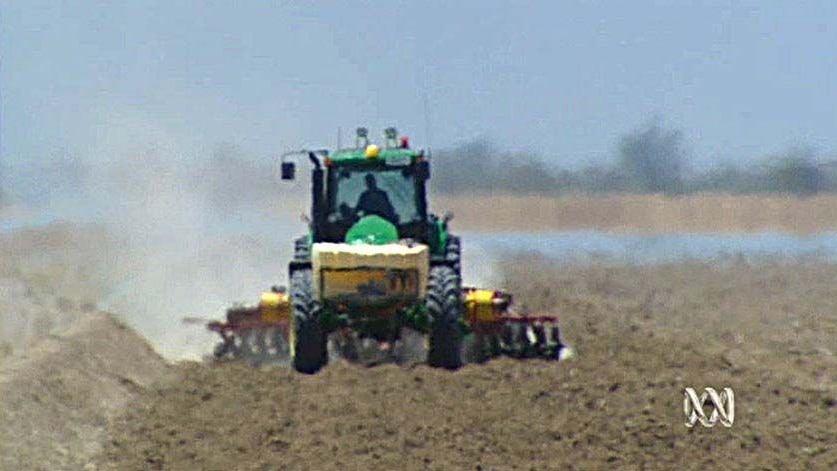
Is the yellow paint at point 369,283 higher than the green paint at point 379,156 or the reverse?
the reverse

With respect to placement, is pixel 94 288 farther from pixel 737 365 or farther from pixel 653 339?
pixel 737 365

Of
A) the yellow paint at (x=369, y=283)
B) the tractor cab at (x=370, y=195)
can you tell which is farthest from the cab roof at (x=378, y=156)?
the yellow paint at (x=369, y=283)

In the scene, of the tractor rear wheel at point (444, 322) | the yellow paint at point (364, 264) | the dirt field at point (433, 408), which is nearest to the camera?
the dirt field at point (433, 408)

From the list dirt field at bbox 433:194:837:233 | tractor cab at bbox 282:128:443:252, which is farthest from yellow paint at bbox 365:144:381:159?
dirt field at bbox 433:194:837:233

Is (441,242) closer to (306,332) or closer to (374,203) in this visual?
(374,203)

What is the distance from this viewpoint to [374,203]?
19359mm

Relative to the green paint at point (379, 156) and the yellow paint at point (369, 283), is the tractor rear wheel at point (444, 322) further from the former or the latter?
the green paint at point (379, 156)

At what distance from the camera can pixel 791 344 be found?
21109 mm

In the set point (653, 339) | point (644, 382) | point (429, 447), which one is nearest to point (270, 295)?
point (653, 339)

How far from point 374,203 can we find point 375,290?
1317mm

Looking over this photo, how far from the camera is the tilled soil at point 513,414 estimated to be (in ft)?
42.5

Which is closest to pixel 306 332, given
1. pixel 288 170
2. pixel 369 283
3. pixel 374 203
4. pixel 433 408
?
pixel 369 283

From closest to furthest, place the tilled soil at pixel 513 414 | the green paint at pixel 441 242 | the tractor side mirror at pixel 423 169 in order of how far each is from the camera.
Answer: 1. the tilled soil at pixel 513 414
2. the tractor side mirror at pixel 423 169
3. the green paint at pixel 441 242

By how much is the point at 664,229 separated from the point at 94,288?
33.9ft
